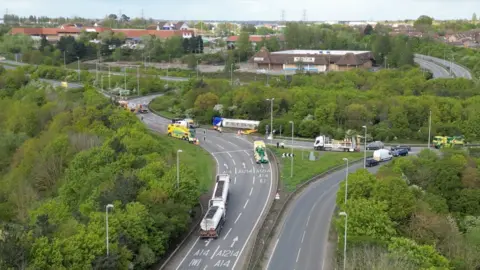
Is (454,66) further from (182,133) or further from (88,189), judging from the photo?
(88,189)

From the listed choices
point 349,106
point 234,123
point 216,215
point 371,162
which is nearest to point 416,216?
point 216,215

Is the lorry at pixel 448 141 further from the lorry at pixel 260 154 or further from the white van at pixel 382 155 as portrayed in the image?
the lorry at pixel 260 154

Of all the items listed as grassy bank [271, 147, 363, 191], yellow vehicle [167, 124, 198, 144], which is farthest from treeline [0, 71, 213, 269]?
grassy bank [271, 147, 363, 191]

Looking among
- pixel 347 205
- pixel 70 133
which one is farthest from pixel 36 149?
pixel 347 205

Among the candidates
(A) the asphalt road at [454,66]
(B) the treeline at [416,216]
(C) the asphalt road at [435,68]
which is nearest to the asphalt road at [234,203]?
(B) the treeline at [416,216]

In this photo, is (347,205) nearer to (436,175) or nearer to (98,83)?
(436,175)

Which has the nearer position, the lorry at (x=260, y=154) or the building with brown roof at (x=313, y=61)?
the lorry at (x=260, y=154)
